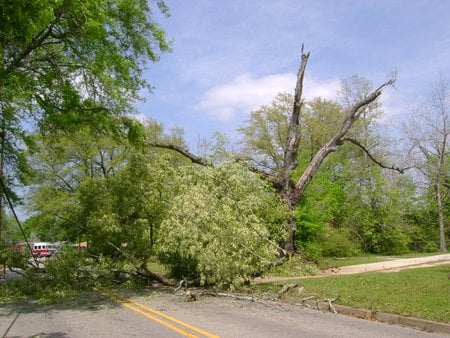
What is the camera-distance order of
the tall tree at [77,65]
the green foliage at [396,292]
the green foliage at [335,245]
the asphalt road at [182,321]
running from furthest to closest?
the green foliage at [335,245] → the tall tree at [77,65] → the green foliage at [396,292] → the asphalt road at [182,321]

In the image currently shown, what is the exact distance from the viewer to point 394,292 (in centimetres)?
1130

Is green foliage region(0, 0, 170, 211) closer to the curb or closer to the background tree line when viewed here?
the background tree line

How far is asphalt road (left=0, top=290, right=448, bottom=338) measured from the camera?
7855mm

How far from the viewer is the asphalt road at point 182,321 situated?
786 cm

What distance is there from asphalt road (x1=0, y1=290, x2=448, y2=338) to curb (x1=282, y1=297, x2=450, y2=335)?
0.29 metres

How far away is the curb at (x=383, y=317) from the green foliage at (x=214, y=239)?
205 cm

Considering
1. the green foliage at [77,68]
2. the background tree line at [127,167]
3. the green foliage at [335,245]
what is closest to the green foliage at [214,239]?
the background tree line at [127,167]

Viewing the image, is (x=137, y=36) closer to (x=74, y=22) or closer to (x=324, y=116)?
(x=74, y=22)

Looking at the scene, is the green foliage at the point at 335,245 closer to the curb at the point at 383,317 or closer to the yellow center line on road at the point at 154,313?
the yellow center line on road at the point at 154,313

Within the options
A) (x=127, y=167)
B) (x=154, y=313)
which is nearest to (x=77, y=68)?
(x=127, y=167)

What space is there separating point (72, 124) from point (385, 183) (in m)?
29.5

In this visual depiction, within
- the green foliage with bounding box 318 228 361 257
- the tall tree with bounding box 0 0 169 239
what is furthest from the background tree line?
the green foliage with bounding box 318 228 361 257

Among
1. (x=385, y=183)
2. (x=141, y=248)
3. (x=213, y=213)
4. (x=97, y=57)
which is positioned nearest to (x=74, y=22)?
(x=97, y=57)

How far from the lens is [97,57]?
1391 centimetres
